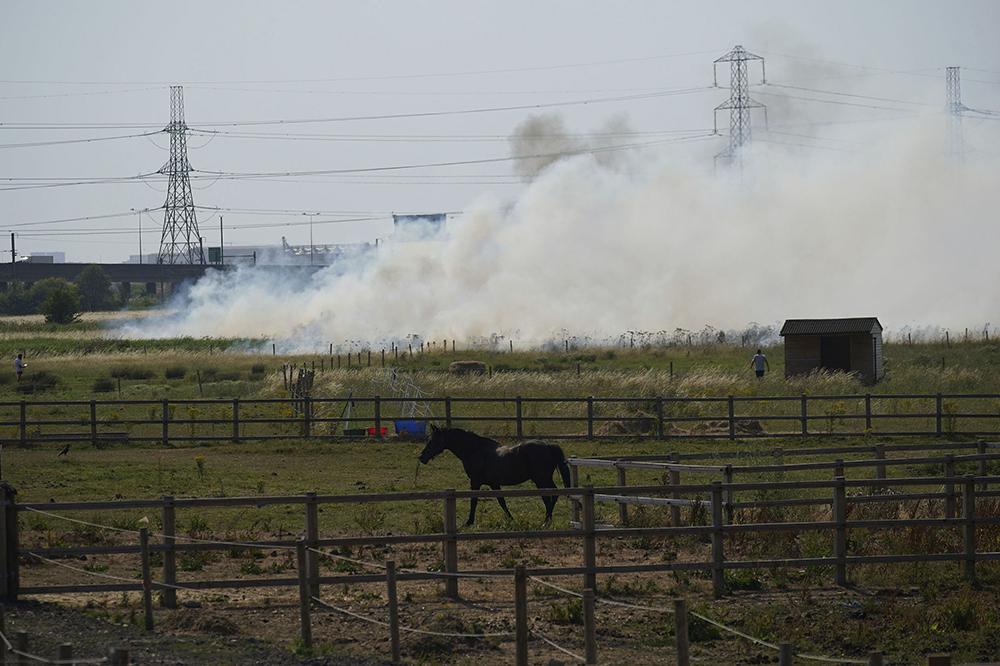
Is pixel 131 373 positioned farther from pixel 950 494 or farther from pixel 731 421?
pixel 950 494

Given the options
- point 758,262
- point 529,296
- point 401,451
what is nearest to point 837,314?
point 758,262

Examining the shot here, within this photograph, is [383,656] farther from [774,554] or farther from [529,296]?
[529,296]

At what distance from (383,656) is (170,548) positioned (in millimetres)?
3327

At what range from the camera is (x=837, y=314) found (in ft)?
289

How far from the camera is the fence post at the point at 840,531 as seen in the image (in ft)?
53.7

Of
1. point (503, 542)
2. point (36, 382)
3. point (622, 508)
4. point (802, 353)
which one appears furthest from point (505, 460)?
point (36, 382)

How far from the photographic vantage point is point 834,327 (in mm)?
49562

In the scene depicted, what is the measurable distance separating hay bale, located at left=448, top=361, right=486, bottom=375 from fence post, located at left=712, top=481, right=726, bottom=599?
38435 millimetres

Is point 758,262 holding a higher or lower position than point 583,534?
higher

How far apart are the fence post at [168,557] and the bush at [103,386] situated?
1518 inches

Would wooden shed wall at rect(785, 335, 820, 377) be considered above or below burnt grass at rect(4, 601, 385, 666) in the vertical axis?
above

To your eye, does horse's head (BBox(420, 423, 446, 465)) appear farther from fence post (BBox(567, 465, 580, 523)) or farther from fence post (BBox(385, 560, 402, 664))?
fence post (BBox(385, 560, 402, 664))

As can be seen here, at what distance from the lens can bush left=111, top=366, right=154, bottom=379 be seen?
60.6m

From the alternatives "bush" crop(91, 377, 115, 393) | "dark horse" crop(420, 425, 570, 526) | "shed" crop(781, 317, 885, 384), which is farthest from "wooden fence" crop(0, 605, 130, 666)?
"bush" crop(91, 377, 115, 393)
